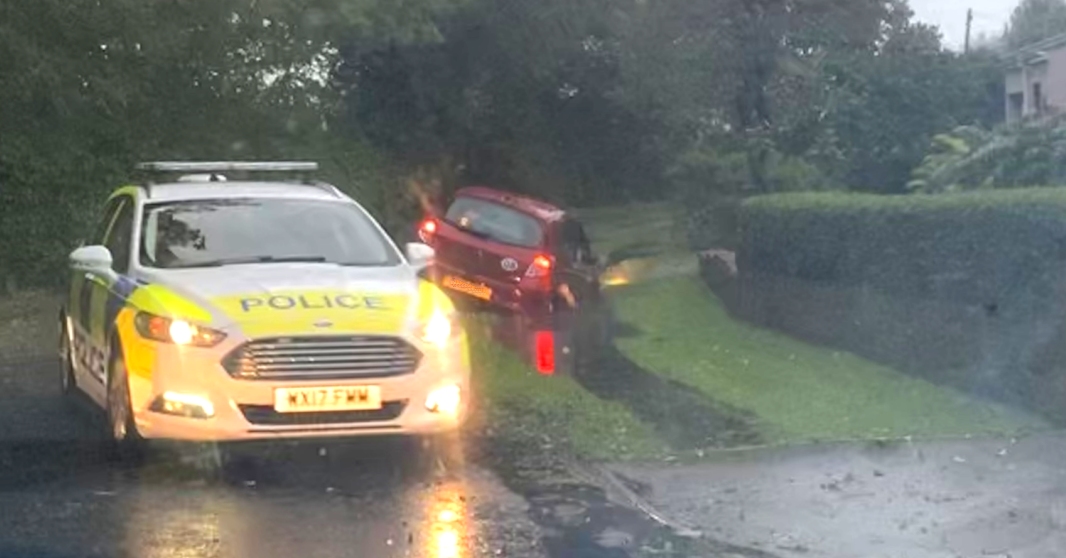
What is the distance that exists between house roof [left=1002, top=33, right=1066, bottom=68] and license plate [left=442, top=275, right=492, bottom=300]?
32.3 ft

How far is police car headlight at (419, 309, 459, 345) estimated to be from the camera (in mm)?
10531

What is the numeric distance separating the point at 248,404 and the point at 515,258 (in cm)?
945

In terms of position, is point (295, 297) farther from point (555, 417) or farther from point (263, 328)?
point (555, 417)

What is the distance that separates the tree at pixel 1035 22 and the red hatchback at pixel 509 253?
9.12 m

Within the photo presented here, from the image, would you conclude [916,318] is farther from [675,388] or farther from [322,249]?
[322,249]

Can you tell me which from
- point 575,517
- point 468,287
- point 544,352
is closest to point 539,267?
point 468,287

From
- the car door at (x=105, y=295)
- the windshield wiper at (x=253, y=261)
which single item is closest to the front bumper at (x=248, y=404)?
the car door at (x=105, y=295)

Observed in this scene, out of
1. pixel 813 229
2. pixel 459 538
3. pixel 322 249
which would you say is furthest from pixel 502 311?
pixel 459 538

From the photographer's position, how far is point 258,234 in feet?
38.5

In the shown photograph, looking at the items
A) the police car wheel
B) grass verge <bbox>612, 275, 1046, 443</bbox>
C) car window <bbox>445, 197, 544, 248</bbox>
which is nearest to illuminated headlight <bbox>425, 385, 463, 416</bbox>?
the police car wheel

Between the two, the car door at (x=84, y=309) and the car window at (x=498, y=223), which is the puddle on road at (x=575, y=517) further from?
the car window at (x=498, y=223)

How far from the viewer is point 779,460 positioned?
10.9 meters

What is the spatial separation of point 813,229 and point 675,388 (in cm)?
409

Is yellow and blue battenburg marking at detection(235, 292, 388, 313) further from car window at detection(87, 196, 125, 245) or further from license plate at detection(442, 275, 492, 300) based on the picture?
license plate at detection(442, 275, 492, 300)
